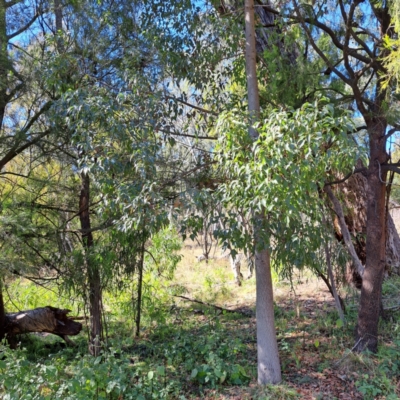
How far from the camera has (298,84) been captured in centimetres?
578

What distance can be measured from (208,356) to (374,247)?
264 cm

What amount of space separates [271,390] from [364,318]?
1.78 metres

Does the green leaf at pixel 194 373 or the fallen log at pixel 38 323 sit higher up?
the fallen log at pixel 38 323

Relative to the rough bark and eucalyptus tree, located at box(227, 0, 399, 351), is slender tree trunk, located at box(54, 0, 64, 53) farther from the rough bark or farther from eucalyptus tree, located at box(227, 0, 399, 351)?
the rough bark

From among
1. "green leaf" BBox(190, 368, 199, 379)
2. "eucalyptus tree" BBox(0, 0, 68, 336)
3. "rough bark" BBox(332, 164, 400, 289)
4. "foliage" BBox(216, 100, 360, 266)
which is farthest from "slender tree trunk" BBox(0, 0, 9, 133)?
"rough bark" BBox(332, 164, 400, 289)

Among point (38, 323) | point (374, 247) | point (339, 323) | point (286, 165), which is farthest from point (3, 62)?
point (339, 323)

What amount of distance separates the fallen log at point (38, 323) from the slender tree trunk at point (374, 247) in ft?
14.4

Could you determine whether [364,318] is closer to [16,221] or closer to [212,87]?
[212,87]

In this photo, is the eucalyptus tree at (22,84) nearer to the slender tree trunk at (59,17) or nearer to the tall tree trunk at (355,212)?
the slender tree trunk at (59,17)

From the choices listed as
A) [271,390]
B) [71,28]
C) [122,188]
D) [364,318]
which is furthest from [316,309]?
[71,28]

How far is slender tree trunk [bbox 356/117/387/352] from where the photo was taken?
589 cm

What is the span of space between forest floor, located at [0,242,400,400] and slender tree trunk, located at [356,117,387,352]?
287mm

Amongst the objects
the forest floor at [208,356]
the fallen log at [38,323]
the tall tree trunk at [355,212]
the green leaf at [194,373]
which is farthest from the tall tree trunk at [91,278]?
the tall tree trunk at [355,212]

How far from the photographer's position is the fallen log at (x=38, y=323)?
274 inches
